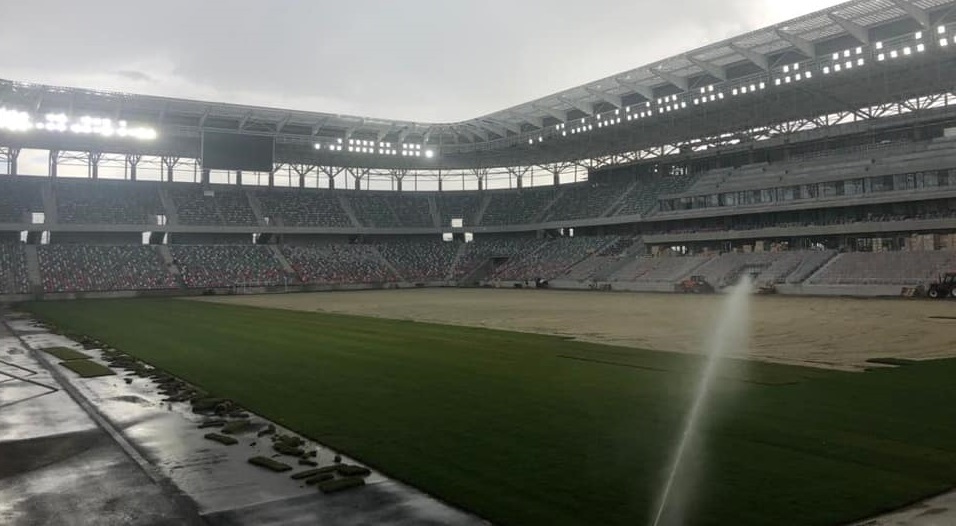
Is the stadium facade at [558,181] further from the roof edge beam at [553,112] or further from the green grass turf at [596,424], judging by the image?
the green grass turf at [596,424]

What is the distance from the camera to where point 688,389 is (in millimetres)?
15703

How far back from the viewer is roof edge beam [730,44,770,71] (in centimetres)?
5794

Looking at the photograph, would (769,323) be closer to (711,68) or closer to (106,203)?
(711,68)

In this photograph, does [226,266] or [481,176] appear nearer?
[226,266]

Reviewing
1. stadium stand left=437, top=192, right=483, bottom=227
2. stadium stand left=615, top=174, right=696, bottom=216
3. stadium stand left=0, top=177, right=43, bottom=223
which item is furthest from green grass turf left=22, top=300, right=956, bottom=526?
stadium stand left=437, top=192, right=483, bottom=227

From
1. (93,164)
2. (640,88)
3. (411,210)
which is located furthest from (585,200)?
(93,164)

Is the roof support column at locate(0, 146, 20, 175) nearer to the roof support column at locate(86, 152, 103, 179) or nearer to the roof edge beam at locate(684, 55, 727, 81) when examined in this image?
the roof support column at locate(86, 152, 103, 179)

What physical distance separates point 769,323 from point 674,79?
39040 mm

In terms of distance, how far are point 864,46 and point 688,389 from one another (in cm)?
5156

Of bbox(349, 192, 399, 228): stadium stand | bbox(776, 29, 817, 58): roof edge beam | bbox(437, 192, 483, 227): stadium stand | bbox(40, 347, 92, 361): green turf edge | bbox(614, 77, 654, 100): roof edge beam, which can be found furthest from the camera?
bbox(437, 192, 483, 227): stadium stand

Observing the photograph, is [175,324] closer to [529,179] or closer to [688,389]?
[688,389]

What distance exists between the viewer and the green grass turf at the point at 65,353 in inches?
907

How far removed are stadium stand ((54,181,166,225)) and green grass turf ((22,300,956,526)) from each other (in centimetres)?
6223

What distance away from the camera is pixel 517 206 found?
333ft
